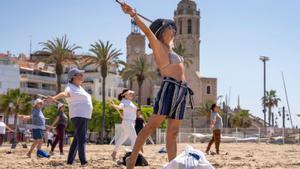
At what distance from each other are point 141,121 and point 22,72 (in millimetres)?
79879

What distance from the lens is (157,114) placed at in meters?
6.68

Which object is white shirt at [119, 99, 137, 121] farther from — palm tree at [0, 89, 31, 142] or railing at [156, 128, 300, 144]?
palm tree at [0, 89, 31, 142]

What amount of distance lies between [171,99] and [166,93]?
0.09 meters

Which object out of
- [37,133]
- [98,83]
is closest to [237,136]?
[37,133]

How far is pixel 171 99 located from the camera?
6.72 m

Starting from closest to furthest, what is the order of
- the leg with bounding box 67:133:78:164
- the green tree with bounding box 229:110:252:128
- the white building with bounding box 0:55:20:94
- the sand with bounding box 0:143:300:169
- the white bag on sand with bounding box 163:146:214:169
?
the white bag on sand with bounding box 163:146:214:169 → the sand with bounding box 0:143:300:169 → the leg with bounding box 67:133:78:164 → the white building with bounding box 0:55:20:94 → the green tree with bounding box 229:110:252:128

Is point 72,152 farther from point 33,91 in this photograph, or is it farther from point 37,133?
point 33,91

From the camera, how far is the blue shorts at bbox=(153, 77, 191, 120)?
670cm

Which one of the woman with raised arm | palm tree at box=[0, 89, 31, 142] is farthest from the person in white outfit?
palm tree at box=[0, 89, 31, 142]

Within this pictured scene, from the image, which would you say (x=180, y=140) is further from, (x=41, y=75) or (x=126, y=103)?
(x=41, y=75)

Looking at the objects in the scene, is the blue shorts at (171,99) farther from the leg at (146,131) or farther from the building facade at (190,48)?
the building facade at (190,48)

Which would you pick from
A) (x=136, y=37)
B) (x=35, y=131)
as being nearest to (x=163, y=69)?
(x=35, y=131)

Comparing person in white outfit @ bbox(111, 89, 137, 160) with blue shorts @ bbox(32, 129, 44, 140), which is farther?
blue shorts @ bbox(32, 129, 44, 140)

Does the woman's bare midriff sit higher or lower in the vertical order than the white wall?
lower
